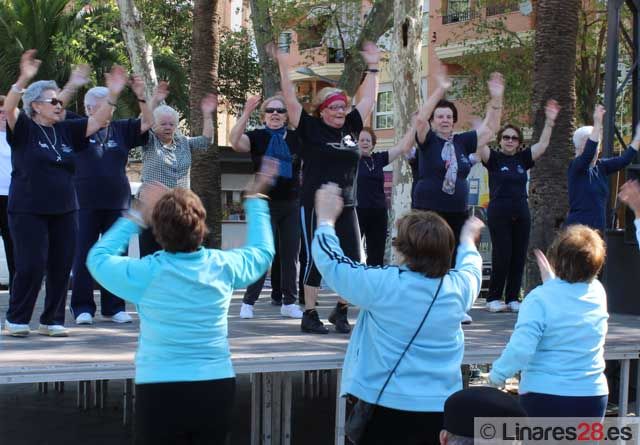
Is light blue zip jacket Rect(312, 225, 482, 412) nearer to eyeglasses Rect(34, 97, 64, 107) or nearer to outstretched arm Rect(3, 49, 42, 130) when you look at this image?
outstretched arm Rect(3, 49, 42, 130)

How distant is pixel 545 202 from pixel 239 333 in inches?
259

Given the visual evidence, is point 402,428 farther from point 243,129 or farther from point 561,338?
point 243,129

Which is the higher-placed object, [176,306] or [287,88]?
[287,88]

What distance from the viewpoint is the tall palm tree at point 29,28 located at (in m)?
29.6

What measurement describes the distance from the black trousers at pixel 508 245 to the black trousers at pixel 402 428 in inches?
200

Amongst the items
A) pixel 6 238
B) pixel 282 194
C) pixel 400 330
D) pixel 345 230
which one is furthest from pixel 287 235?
pixel 400 330

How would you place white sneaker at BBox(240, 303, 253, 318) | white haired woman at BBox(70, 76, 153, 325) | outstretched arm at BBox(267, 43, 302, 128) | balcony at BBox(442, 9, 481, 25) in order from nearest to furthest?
outstretched arm at BBox(267, 43, 302, 128), white haired woman at BBox(70, 76, 153, 325), white sneaker at BBox(240, 303, 253, 318), balcony at BBox(442, 9, 481, 25)

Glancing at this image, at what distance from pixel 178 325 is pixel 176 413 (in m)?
0.37

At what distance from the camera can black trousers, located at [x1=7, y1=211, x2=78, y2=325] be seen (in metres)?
6.70

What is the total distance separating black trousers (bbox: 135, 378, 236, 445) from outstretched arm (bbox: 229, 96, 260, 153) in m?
3.43

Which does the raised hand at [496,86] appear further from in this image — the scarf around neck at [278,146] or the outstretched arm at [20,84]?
the outstretched arm at [20,84]

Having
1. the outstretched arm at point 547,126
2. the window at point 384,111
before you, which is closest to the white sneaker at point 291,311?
the outstretched arm at point 547,126

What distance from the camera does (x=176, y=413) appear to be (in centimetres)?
419

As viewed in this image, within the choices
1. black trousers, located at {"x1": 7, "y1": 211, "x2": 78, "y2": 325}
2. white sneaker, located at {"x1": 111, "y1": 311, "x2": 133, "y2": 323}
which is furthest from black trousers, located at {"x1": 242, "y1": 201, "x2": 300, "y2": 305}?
black trousers, located at {"x1": 7, "y1": 211, "x2": 78, "y2": 325}
